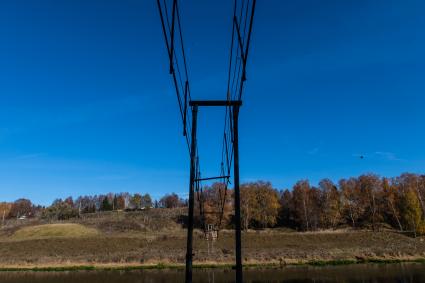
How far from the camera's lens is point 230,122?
9.13 metres

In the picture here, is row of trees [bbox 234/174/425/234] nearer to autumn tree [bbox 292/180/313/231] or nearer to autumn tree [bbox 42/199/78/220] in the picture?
autumn tree [bbox 292/180/313/231]

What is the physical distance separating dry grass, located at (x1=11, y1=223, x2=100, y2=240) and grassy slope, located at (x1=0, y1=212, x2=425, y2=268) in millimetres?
→ 304

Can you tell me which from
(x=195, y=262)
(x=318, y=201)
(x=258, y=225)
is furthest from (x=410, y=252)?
(x=258, y=225)

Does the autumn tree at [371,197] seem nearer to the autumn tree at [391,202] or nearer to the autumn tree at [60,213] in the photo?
the autumn tree at [391,202]

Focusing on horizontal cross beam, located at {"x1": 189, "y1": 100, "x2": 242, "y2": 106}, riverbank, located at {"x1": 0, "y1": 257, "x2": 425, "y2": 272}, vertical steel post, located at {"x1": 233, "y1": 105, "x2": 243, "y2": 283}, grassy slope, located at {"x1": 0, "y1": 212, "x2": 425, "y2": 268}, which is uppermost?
horizontal cross beam, located at {"x1": 189, "y1": 100, "x2": 242, "y2": 106}

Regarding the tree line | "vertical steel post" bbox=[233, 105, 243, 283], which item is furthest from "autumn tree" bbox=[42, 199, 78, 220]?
"vertical steel post" bbox=[233, 105, 243, 283]

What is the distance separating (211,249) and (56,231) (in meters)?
54.5

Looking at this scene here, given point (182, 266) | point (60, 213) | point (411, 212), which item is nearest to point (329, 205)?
point (411, 212)

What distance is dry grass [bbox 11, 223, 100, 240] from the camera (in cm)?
8715

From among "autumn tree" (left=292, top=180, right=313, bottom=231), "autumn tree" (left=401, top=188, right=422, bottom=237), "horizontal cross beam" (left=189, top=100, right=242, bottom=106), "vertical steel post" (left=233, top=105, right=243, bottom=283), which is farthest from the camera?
"autumn tree" (left=292, top=180, right=313, bottom=231)

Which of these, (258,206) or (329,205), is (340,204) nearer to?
(329,205)

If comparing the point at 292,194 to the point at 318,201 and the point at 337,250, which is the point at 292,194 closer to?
the point at 318,201

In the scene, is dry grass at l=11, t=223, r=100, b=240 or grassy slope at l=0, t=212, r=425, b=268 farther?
dry grass at l=11, t=223, r=100, b=240

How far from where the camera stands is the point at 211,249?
58.2m
